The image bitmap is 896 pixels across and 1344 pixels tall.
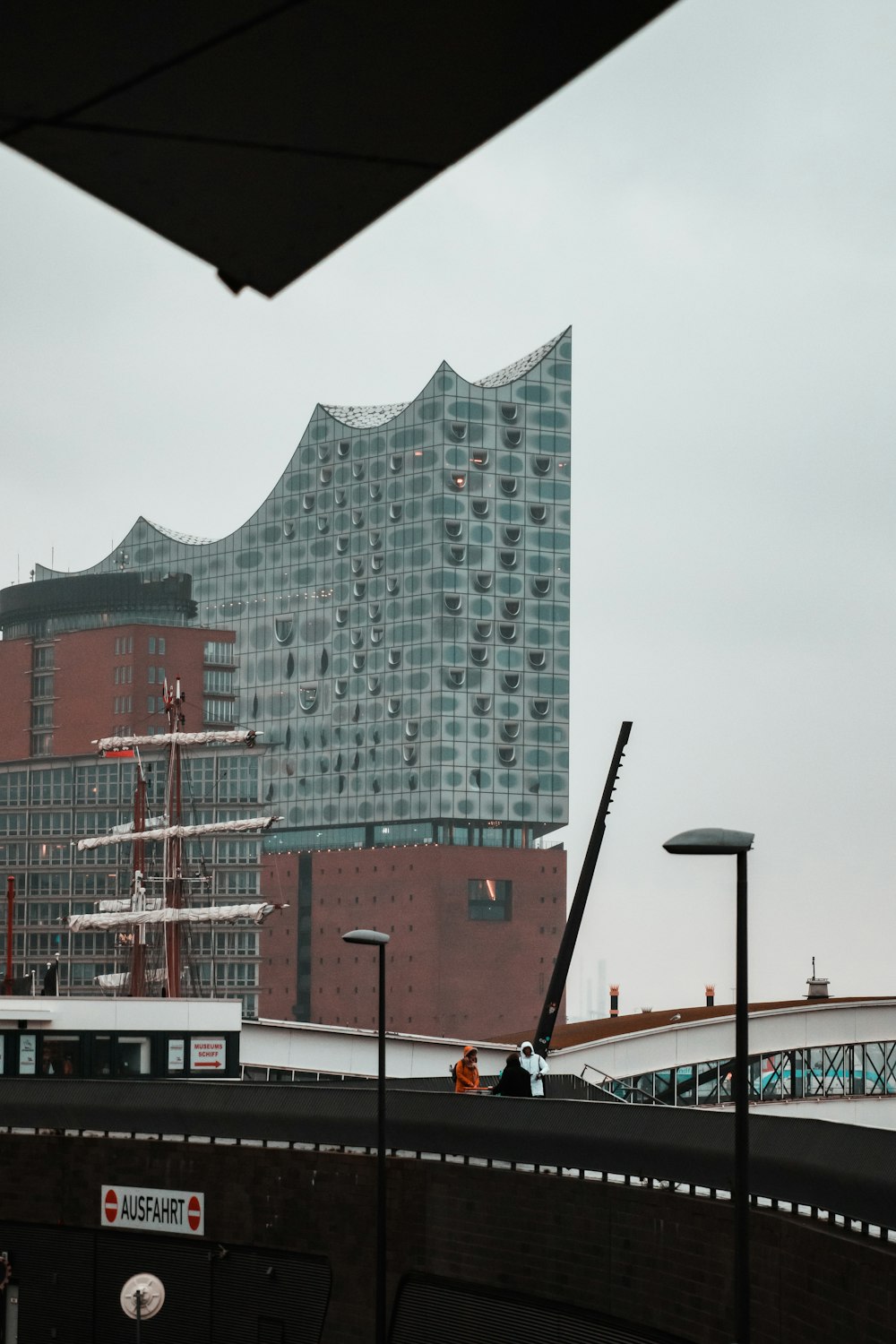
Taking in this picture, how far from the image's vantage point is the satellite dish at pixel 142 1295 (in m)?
26.8

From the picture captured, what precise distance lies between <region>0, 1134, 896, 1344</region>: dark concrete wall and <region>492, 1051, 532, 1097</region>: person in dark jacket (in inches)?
53.7

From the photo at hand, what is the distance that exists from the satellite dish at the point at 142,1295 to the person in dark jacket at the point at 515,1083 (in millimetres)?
5823

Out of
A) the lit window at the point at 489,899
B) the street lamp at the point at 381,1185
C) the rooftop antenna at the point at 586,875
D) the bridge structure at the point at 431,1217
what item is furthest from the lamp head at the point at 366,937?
the lit window at the point at 489,899

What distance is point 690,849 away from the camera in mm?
15141

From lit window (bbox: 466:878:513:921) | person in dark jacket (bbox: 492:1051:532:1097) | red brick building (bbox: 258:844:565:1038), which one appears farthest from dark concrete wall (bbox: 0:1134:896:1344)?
lit window (bbox: 466:878:513:921)

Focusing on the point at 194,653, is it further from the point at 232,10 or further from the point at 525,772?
the point at 232,10

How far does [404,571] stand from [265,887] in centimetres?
2749

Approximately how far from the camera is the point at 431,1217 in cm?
2631

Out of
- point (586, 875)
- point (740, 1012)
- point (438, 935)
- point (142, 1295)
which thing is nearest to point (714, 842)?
point (740, 1012)

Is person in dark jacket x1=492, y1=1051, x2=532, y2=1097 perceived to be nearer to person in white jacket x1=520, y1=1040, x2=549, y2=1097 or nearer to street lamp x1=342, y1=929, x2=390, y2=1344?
person in white jacket x1=520, y1=1040, x2=549, y2=1097

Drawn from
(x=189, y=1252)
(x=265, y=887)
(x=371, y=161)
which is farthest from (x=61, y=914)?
(x=371, y=161)

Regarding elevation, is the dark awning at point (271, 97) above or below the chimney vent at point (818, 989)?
above

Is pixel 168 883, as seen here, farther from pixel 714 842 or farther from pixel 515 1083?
pixel 714 842

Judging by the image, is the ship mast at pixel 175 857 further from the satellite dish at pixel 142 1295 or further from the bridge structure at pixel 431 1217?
the satellite dish at pixel 142 1295
